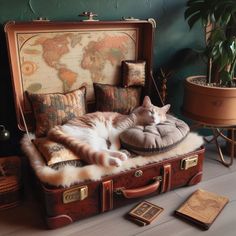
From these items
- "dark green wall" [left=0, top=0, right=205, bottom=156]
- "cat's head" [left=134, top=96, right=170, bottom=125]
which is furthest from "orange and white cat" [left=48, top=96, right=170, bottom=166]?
"dark green wall" [left=0, top=0, right=205, bottom=156]

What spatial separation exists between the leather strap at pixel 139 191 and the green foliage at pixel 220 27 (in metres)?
0.82

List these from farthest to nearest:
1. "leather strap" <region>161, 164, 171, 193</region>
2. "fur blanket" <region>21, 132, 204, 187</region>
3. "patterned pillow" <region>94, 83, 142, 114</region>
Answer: "patterned pillow" <region>94, 83, 142, 114</region> → "leather strap" <region>161, 164, 171, 193</region> → "fur blanket" <region>21, 132, 204, 187</region>

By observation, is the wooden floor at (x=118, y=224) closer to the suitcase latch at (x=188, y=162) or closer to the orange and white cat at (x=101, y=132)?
the suitcase latch at (x=188, y=162)

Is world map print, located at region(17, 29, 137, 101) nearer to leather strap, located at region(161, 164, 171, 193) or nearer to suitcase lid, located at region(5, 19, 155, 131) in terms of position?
suitcase lid, located at region(5, 19, 155, 131)

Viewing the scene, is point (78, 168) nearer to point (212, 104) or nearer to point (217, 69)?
point (212, 104)

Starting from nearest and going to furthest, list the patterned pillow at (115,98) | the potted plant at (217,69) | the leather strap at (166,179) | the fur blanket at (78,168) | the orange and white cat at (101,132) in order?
the fur blanket at (78,168)
the orange and white cat at (101,132)
the leather strap at (166,179)
the potted plant at (217,69)
the patterned pillow at (115,98)

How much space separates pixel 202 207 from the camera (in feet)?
4.66

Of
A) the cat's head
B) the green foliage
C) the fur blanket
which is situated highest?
the green foliage

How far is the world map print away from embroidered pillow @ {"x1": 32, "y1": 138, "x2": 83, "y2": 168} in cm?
41

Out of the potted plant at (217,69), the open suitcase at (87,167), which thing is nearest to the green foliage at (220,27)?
the potted plant at (217,69)

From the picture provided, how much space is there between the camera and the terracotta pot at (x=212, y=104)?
66.6 inches

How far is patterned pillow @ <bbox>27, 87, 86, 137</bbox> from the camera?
1.55 meters

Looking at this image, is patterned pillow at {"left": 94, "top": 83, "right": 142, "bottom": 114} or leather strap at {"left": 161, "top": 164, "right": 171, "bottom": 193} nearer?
leather strap at {"left": 161, "top": 164, "right": 171, "bottom": 193}

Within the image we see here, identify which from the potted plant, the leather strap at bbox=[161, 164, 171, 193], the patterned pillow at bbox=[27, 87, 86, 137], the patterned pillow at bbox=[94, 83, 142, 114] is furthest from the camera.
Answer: the patterned pillow at bbox=[94, 83, 142, 114]
